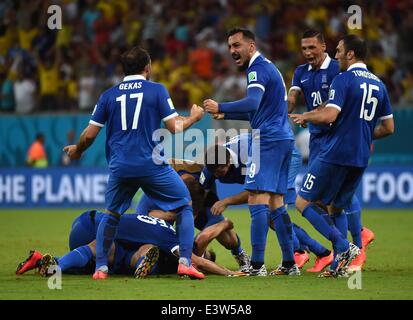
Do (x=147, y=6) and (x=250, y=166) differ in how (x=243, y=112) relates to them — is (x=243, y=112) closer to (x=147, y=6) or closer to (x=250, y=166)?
(x=250, y=166)

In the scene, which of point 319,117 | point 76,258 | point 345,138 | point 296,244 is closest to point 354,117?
point 345,138

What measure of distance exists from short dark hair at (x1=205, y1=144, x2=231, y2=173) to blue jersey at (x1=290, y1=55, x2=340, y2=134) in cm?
106

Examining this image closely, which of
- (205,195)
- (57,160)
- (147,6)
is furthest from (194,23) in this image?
(205,195)

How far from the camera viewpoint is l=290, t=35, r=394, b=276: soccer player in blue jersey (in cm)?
932

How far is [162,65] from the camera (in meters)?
21.9

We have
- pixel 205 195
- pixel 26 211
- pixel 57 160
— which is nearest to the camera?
pixel 205 195

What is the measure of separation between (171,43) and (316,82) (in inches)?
480

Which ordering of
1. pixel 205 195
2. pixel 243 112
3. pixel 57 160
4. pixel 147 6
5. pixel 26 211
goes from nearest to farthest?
pixel 243 112
pixel 205 195
pixel 26 211
pixel 57 160
pixel 147 6

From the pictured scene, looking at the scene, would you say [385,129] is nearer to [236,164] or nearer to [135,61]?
[236,164]

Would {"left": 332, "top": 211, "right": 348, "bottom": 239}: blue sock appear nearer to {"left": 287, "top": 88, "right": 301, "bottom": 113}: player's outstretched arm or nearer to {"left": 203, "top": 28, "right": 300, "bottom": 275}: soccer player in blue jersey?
{"left": 203, "top": 28, "right": 300, "bottom": 275}: soccer player in blue jersey

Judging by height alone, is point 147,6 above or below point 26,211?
above

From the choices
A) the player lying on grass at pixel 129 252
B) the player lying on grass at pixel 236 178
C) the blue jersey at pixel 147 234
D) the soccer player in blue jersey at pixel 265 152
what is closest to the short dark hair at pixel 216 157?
the player lying on grass at pixel 236 178

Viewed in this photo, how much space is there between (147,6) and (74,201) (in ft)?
18.0

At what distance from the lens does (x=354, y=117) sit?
9.39 m
